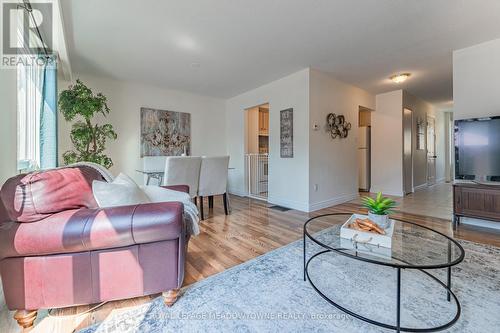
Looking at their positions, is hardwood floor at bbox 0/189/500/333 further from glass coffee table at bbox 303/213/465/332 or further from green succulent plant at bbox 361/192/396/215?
green succulent plant at bbox 361/192/396/215

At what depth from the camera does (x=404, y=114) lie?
16.4 ft

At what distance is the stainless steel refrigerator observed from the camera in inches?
221

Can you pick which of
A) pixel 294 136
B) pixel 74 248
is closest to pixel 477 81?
pixel 294 136

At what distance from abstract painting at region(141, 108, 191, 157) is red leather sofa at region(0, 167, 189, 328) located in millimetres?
3291

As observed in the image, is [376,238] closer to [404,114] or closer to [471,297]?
[471,297]

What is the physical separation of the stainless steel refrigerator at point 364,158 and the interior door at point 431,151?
2.20 metres

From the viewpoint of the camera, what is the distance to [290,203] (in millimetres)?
4031

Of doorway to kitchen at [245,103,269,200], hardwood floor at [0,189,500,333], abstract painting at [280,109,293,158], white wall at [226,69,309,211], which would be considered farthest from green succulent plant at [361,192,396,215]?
doorway to kitchen at [245,103,269,200]

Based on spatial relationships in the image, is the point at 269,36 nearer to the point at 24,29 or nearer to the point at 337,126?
the point at 337,126

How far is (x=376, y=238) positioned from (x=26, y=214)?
2051 mm

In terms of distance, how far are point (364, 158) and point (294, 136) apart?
2.78 meters

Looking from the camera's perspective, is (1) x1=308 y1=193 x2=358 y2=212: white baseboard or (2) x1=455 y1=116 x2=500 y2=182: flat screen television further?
(1) x1=308 y1=193 x2=358 y2=212: white baseboard

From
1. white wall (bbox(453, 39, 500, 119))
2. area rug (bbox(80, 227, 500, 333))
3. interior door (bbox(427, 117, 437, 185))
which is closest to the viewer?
area rug (bbox(80, 227, 500, 333))

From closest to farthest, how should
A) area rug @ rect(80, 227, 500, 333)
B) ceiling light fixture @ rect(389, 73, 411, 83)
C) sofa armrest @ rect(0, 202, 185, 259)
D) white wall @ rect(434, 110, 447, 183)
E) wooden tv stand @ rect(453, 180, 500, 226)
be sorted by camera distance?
sofa armrest @ rect(0, 202, 185, 259), area rug @ rect(80, 227, 500, 333), wooden tv stand @ rect(453, 180, 500, 226), ceiling light fixture @ rect(389, 73, 411, 83), white wall @ rect(434, 110, 447, 183)
